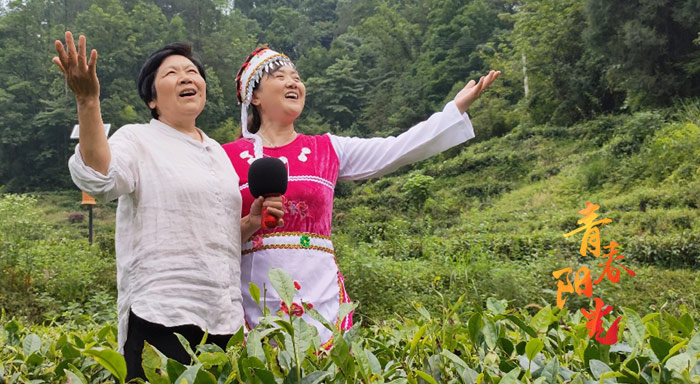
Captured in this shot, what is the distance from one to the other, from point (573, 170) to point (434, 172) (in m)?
5.15

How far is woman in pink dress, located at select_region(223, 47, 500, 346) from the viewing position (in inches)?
56.1

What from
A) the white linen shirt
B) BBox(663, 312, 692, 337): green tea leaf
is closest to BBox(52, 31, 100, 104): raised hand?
the white linen shirt

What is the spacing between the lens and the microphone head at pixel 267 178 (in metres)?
1.28

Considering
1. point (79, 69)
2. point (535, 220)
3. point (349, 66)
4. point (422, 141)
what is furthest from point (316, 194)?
point (349, 66)

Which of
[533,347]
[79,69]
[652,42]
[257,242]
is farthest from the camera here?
[652,42]

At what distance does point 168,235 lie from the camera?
1178mm

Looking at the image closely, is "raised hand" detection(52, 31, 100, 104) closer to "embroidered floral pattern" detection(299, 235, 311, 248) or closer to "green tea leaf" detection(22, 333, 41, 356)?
"green tea leaf" detection(22, 333, 41, 356)

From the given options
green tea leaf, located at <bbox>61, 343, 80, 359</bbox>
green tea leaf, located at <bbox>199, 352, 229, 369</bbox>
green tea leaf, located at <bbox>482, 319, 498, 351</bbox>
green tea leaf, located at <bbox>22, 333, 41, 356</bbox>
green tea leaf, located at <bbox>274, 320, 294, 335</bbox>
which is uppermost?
green tea leaf, located at <bbox>274, 320, 294, 335</bbox>

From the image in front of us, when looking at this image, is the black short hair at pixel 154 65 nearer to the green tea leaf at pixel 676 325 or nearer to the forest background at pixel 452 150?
the forest background at pixel 452 150

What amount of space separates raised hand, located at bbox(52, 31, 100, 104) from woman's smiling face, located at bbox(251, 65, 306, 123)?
0.57 metres

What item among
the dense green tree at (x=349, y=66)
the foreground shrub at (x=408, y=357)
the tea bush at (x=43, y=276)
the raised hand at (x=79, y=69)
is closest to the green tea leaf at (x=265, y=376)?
the foreground shrub at (x=408, y=357)

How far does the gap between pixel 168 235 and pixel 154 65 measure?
42cm

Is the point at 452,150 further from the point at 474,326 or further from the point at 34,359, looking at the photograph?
the point at 34,359

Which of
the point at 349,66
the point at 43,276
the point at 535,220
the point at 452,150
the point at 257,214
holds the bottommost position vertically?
the point at 452,150
